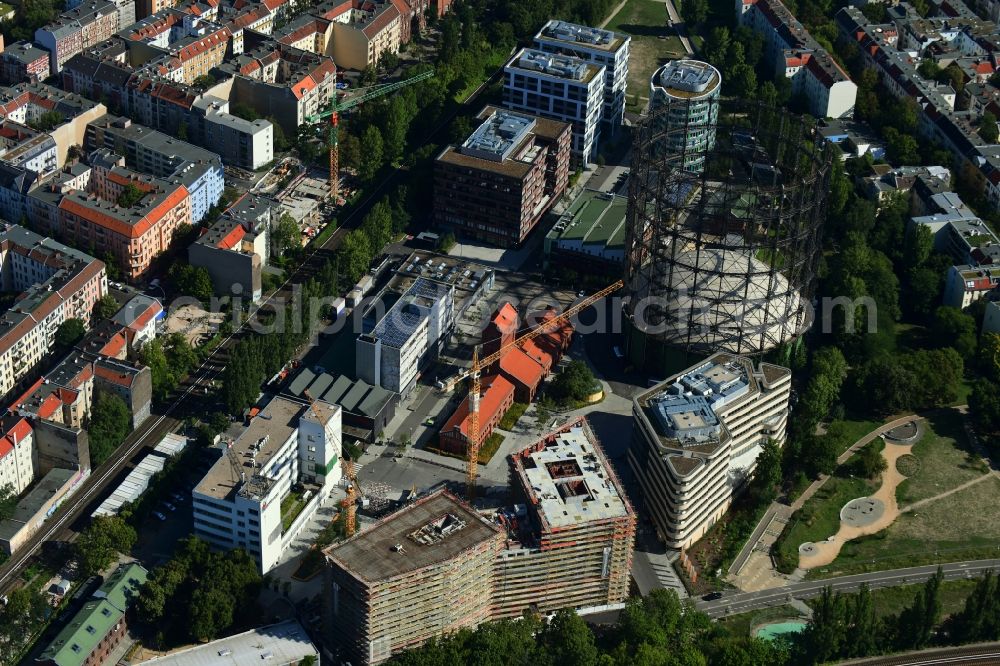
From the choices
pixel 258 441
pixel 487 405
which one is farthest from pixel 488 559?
pixel 487 405

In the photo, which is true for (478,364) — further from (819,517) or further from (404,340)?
(819,517)

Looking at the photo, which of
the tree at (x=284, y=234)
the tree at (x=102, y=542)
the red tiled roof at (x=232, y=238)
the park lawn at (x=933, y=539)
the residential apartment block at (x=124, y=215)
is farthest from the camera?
the tree at (x=284, y=234)

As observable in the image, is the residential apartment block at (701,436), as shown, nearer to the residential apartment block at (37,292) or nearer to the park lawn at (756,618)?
the park lawn at (756,618)

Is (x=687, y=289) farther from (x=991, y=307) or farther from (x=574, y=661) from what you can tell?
(x=574, y=661)

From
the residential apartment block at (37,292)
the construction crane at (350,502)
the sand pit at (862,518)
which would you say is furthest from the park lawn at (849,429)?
the residential apartment block at (37,292)

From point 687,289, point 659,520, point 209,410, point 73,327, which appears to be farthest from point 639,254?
point 73,327
